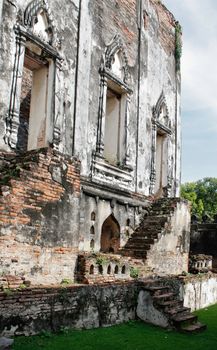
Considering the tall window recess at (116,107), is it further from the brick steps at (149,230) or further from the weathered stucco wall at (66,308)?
the weathered stucco wall at (66,308)

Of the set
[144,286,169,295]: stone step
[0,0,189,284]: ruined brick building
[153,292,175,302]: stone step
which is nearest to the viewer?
[0,0,189,284]: ruined brick building

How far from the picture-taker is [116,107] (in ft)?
41.3

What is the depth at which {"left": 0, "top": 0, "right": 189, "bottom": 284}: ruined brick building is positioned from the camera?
680 cm

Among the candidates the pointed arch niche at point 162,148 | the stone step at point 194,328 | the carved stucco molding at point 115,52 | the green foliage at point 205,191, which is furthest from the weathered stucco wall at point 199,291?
the green foliage at point 205,191

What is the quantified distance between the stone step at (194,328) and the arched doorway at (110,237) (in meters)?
3.99

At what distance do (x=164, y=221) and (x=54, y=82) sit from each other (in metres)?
4.35

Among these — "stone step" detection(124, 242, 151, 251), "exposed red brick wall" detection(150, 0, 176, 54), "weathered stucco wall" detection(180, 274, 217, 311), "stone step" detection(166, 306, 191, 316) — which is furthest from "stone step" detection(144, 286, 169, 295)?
"exposed red brick wall" detection(150, 0, 176, 54)

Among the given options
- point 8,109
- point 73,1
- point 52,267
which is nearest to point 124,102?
point 73,1

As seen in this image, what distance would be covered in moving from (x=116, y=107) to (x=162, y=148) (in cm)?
307

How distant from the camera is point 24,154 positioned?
7609mm

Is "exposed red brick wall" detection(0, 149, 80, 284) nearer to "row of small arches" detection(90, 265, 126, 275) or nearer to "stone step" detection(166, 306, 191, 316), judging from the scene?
"row of small arches" detection(90, 265, 126, 275)

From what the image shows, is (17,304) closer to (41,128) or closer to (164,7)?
(41,128)

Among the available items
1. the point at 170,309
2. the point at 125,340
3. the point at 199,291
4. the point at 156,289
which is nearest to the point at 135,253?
the point at 199,291

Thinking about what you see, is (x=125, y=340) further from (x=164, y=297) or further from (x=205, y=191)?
(x=205, y=191)
